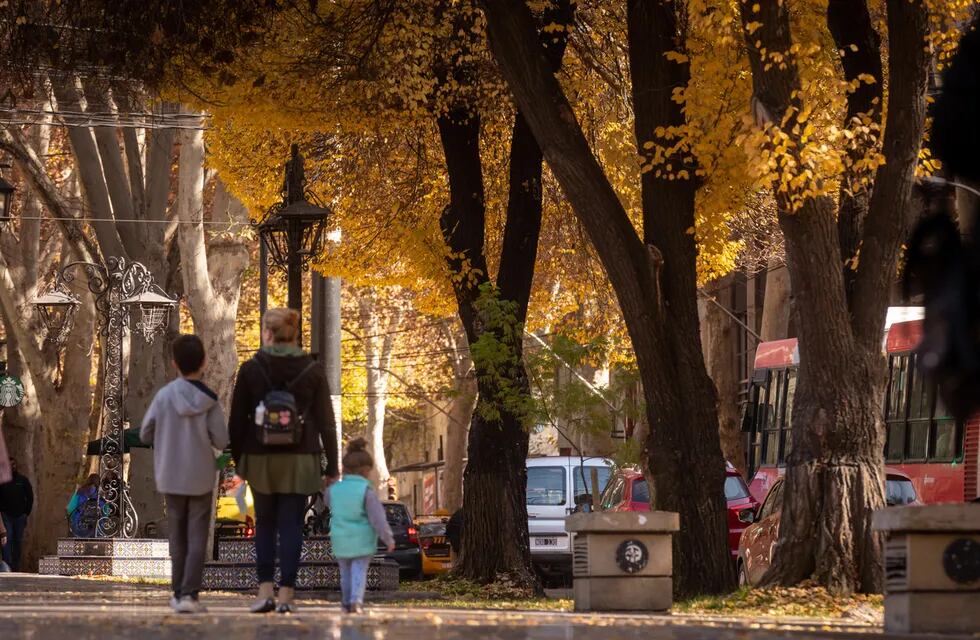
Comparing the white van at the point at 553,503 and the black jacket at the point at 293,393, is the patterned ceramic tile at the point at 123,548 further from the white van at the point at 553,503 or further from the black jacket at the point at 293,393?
the black jacket at the point at 293,393

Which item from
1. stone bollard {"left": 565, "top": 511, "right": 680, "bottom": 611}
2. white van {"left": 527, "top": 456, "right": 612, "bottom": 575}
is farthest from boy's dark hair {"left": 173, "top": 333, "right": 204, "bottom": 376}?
white van {"left": 527, "top": 456, "right": 612, "bottom": 575}

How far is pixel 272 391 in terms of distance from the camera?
1173 centimetres

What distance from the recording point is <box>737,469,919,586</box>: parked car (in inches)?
778

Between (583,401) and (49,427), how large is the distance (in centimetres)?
1254

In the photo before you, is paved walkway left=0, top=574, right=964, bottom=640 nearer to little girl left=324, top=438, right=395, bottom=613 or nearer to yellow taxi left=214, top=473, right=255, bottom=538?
little girl left=324, top=438, right=395, bottom=613

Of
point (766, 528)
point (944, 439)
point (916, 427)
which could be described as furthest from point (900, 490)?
point (916, 427)

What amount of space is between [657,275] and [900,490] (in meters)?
5.36

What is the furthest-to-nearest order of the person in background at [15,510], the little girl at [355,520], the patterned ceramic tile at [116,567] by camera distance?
1. the person in background at [15,510]
2. the patterned ceramic tile at [116,567]
3. the little girl at [355,520]

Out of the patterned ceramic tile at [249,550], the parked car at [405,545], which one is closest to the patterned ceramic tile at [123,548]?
the patterned ceramic tile at [249,550]

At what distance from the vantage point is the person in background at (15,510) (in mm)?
28484

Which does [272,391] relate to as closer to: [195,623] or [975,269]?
[195,623]

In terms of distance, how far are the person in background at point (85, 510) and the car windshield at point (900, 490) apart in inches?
417

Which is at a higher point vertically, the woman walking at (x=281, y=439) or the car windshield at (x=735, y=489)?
the woman walking at (x=281, y=439)

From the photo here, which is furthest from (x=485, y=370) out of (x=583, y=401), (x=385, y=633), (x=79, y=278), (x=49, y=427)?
(x=79, y=278)
